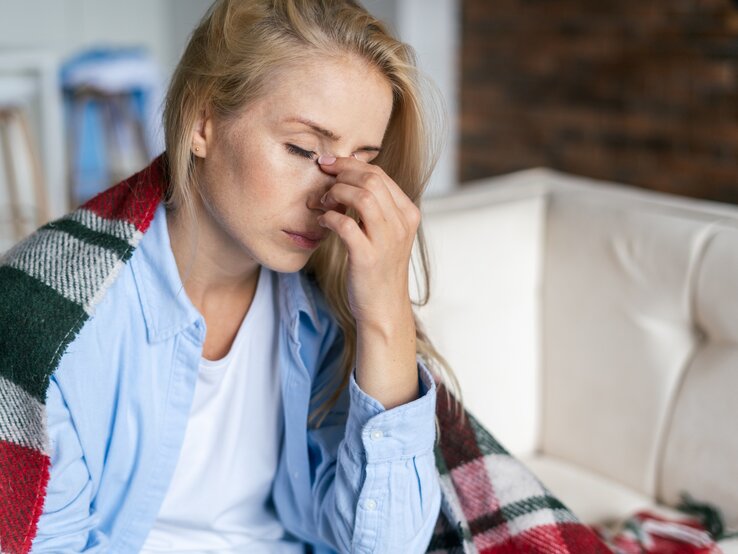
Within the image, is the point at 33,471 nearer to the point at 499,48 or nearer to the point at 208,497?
the point at 208,497

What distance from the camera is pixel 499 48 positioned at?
4602mm

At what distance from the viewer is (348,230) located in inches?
45.8

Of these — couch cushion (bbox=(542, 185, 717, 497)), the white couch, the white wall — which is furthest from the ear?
the white wall

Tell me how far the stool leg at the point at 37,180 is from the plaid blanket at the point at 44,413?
2.95 meters

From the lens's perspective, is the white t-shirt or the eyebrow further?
the white t-shirt

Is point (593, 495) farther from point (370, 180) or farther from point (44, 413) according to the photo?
point (44, 413)

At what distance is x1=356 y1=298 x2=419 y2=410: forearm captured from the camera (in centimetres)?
122

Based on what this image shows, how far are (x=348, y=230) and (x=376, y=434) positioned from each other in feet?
0.83

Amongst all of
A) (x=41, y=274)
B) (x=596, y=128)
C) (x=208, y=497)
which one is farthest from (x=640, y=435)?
(x=596, y=128)

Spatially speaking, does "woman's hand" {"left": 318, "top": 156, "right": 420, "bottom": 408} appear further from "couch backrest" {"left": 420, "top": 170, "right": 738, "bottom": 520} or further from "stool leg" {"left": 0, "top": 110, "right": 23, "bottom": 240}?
"stool leg" {"left": 0, "top": 110, "right": 23, "bottom": 240}

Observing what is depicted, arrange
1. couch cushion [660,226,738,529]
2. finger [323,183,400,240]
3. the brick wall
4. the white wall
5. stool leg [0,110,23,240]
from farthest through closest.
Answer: the white wall
stool leg [0,110,23,240]
the brick wall
couch cushion [660,226,738,529]
finger [323,183,400,240]

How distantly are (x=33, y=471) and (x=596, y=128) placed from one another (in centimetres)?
344

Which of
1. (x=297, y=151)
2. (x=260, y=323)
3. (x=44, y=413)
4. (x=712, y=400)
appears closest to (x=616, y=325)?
(x=712, y=400)

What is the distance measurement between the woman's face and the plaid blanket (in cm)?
12
